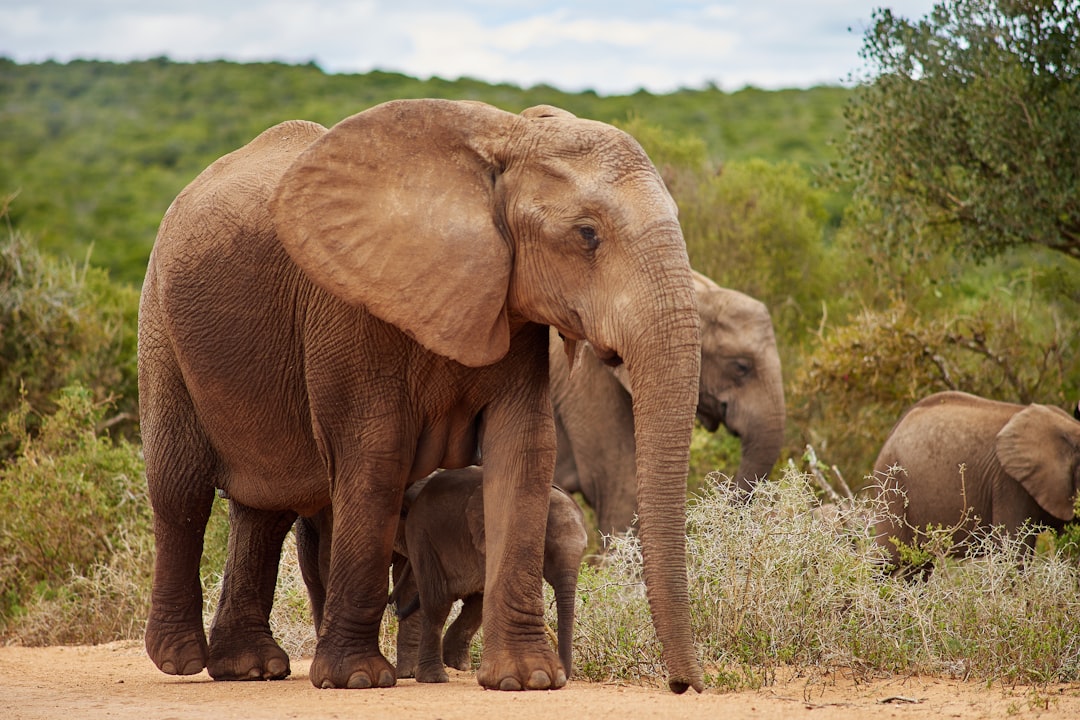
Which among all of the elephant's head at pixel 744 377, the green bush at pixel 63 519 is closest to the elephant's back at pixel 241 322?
the green bush at pixel 63 519

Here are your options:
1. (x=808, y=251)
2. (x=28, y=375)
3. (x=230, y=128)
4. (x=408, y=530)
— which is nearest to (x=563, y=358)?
(x=408, y=530)

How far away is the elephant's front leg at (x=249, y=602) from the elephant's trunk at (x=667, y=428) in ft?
9.40

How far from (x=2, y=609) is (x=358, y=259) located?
239 inches

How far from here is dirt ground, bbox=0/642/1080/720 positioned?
559 centimetres

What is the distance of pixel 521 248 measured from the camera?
6.19 metres

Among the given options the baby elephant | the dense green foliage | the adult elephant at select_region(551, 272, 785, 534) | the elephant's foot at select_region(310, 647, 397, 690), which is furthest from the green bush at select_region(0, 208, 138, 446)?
the dense green foliage

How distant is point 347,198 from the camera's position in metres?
6.37

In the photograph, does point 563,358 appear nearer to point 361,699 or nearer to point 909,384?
point 909,384

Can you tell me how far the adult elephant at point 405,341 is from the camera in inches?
232

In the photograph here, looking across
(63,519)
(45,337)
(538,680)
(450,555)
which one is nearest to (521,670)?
(538,680)

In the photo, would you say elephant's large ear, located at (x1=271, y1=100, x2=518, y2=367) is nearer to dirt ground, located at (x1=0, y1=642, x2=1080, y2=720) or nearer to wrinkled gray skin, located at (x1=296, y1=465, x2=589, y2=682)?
wrinkled gray skin, located at (x1=296, y1=465, x2=589, y2=682)

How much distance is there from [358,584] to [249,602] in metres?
1.61

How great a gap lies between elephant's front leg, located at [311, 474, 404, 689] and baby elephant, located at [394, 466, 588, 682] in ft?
1.85

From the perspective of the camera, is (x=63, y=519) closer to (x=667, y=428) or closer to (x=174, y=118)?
(x=667, y=428)
